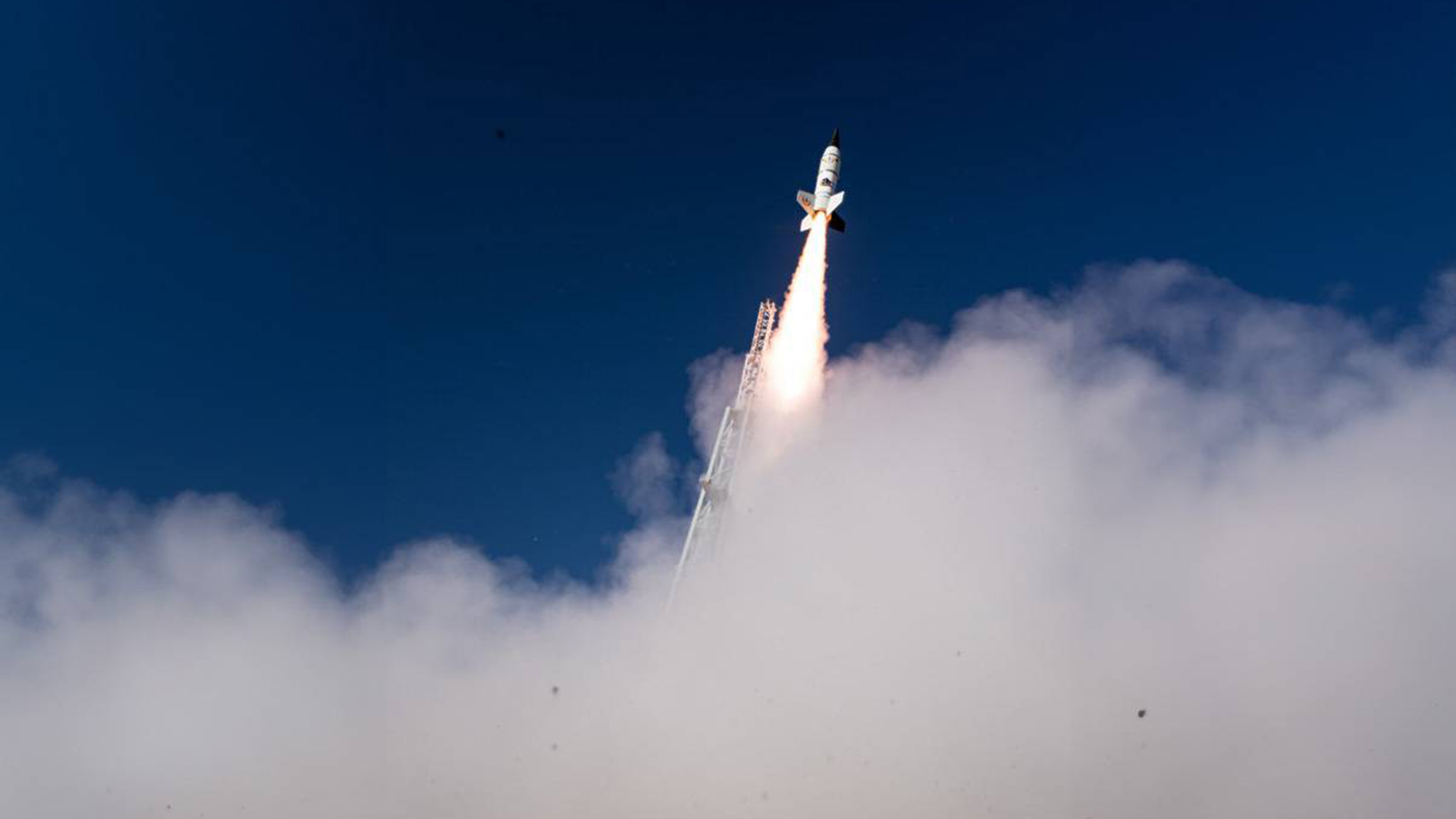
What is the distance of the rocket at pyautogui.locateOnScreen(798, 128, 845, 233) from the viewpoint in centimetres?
5912

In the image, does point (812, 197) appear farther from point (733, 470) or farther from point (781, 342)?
point (733, 470)

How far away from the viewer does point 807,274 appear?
6056 cm

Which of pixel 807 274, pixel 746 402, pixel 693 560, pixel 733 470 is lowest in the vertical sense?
pixel 693 560

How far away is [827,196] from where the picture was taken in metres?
59.2

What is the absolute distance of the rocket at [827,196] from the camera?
5912 centimetres

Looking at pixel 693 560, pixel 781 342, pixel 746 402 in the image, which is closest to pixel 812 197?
pixel 781 342

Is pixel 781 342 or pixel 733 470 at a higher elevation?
pixel 781 342

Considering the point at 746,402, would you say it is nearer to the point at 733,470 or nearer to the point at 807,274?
the point at 733,470

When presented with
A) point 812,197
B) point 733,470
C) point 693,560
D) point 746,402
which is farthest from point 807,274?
point 693,560

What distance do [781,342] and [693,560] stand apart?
15.3 metres

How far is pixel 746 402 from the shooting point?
63.7 meters

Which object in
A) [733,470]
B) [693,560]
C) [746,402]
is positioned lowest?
[693,560]

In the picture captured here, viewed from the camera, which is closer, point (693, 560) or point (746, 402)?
point (693, 560)

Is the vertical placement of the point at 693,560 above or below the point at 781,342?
below
